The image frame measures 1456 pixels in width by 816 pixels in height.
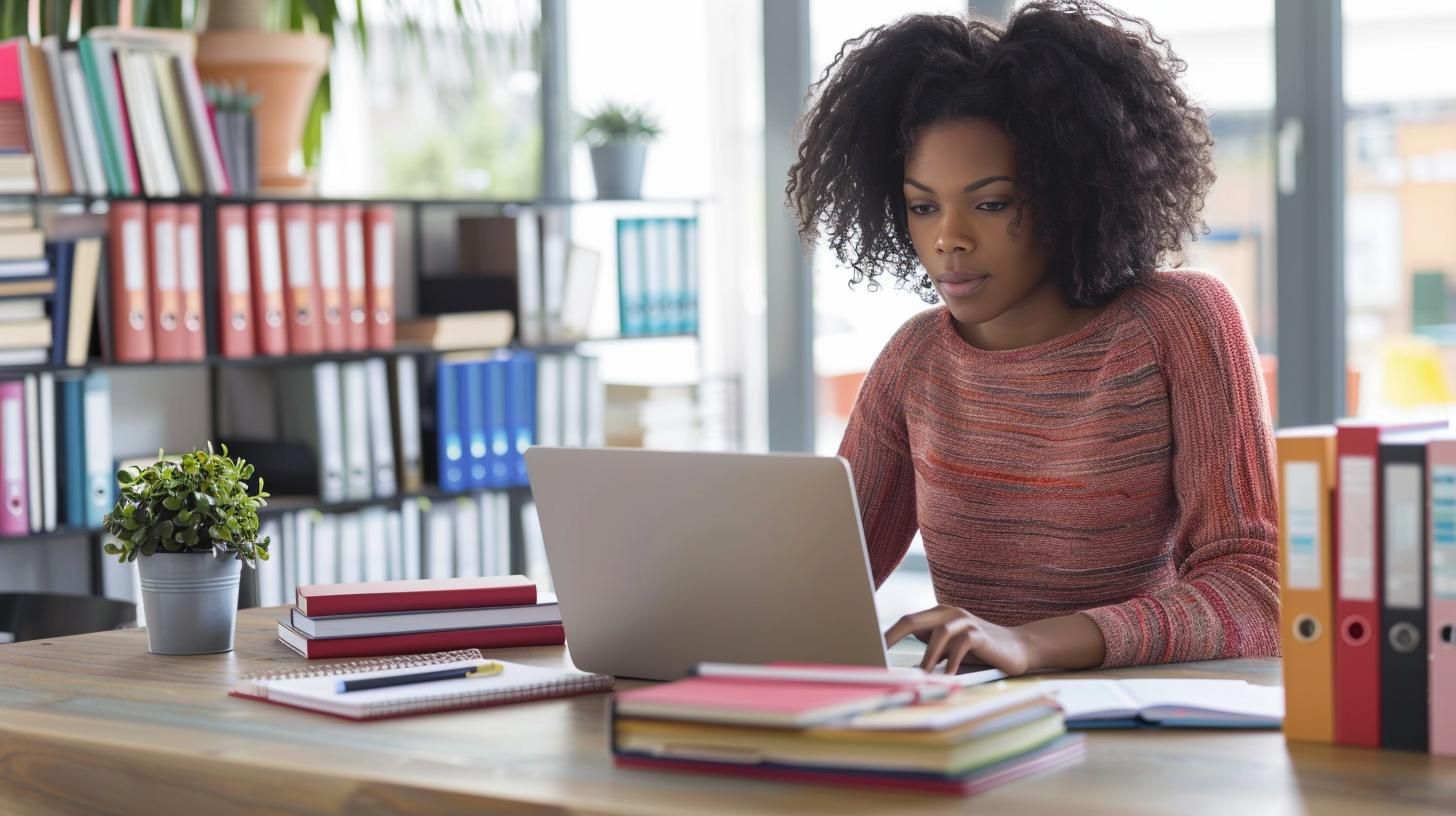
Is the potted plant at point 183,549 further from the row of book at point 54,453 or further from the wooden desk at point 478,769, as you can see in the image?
the row of book at point 54,453

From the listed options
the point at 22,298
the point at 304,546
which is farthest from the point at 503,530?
the point at 22,298

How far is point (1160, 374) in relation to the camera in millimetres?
1824

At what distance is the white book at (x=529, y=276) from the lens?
384cm

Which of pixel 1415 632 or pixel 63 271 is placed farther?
pixel 63 271

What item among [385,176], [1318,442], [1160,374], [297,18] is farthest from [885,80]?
[385,176]

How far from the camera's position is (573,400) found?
3.95m

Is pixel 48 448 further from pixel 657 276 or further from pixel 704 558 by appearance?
pixel 704 558

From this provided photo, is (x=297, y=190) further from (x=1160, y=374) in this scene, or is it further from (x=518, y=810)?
(x=518, y=810)

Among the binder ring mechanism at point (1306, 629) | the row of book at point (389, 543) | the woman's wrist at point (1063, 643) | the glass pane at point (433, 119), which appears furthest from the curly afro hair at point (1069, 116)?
the glass pane at point (433, 119)

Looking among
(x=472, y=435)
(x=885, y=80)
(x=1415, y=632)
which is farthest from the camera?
(x=472, y=435)

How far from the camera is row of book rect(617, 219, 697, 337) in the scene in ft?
13.1

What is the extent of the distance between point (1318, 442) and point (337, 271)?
8.53ft

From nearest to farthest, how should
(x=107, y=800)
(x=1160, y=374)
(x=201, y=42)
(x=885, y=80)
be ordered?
(x=107, y=800) → (x=1160, y=374) → (x=885, y=80) → (x=201, y=42)

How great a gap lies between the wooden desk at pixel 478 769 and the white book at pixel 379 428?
→ 199 cm
